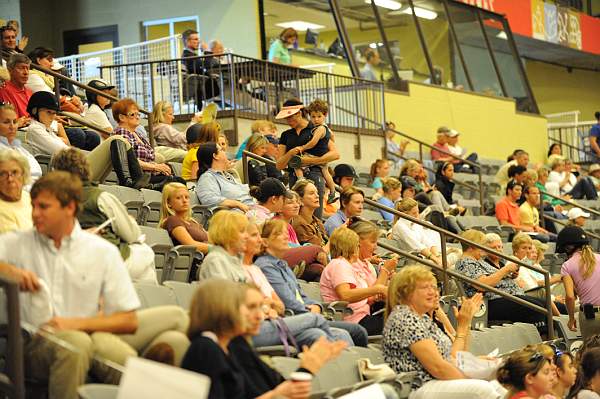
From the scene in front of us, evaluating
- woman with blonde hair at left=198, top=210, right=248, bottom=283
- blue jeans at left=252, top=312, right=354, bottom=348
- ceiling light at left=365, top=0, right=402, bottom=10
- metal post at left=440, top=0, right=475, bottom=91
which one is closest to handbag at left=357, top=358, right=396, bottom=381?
blue jeans at left=252, top=312, right=354, bottom=348

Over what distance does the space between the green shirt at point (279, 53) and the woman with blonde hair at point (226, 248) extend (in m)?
10.0

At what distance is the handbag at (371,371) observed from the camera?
21.1 ft

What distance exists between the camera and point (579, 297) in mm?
10016

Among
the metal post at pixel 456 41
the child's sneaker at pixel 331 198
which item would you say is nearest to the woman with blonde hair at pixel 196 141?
the child's sneaker at pixel 331 198

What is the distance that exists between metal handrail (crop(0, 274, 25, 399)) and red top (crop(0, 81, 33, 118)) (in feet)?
17.4

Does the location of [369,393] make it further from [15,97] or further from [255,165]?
[15,97]

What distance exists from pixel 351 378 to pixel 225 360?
1.80 metres

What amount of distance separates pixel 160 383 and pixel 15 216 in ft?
7.42

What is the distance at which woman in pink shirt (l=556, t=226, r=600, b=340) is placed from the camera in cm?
970

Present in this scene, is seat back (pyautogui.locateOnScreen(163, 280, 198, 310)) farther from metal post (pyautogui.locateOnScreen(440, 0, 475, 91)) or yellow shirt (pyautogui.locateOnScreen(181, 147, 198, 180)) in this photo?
metal post (pyautogui.locateOnScreen(440, 0, 475, 91))

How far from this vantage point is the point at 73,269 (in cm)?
519

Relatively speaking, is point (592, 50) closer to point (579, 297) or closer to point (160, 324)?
point (579, 297)

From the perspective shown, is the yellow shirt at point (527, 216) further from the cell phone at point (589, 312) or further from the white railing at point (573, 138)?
the white railing at point (573, 138)

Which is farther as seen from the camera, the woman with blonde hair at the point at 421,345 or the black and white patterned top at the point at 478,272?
the black and white patterned top at the point at 478,272
